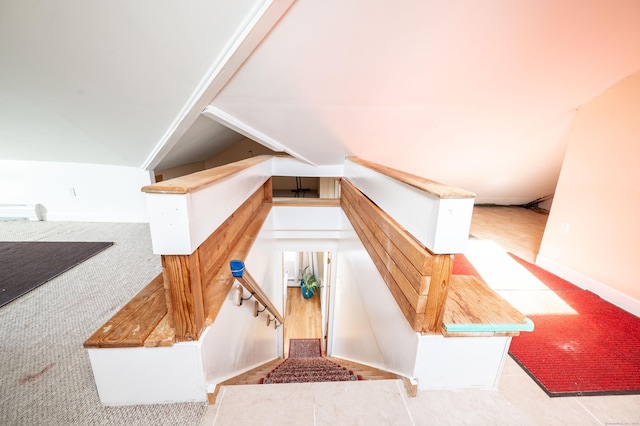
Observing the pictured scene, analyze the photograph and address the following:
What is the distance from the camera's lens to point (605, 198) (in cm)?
196

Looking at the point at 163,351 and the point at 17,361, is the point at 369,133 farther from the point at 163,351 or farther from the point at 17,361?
the point at 17,361

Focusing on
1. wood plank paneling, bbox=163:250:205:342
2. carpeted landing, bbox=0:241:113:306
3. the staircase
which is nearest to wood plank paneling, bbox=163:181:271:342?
wood plank paneling, bbox=163:250:205:342

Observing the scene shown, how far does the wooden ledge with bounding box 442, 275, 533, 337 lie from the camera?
1.07 metres

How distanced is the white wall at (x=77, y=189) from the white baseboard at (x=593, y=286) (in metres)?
4.54

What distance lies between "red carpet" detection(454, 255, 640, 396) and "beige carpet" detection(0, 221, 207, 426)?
1673 mm

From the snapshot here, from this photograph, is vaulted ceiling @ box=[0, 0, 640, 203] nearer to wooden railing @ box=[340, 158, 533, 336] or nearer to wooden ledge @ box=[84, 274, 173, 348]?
wooden railing @ box=[340, 158, 533, 336]

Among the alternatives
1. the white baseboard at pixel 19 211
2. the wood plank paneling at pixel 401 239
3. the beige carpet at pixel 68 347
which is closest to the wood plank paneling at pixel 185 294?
the beige carpet at pixel 68 347

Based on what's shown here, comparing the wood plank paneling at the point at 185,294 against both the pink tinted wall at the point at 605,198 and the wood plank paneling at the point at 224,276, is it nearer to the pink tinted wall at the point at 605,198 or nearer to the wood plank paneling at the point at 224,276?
the wood plank paneling at the point at 224,276

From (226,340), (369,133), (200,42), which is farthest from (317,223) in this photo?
(200,42)

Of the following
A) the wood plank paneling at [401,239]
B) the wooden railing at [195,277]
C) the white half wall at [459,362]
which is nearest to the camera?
the wooden railing at [195,277]

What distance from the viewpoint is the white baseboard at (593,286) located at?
5.91 ft

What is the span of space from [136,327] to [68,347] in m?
0.67

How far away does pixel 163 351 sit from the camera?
100 centimetres

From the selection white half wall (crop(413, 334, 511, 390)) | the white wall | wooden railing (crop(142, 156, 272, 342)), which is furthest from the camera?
the white wall
